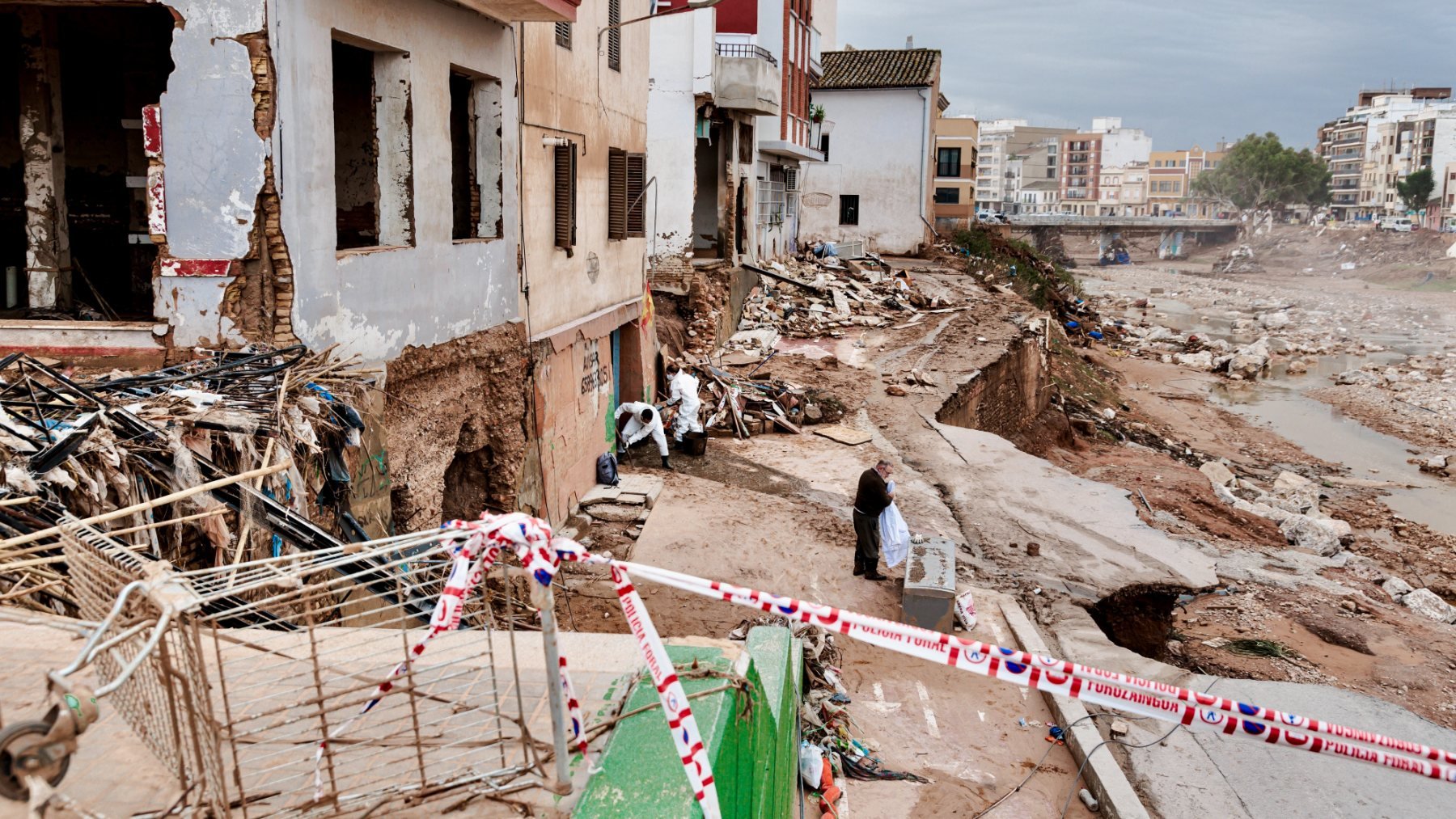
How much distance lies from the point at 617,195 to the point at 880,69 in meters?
29.8

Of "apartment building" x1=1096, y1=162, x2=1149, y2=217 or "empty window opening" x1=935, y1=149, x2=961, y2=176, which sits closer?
"empty window opening" x1=935, y1=149, x2=961, y2=176

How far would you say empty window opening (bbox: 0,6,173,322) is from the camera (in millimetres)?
7996

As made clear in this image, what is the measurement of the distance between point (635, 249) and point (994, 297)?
19.0 metres

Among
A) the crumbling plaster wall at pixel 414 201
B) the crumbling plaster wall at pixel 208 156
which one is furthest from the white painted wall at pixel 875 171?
the crumbling plaster wall at pixel 208 156

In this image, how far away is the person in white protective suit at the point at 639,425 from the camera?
16.0 metres

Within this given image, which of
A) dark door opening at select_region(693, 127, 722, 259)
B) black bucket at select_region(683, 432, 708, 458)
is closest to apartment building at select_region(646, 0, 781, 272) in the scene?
dark door opening at select_region(693, 127, 722, 259)

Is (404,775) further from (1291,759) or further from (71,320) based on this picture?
(1291,759)

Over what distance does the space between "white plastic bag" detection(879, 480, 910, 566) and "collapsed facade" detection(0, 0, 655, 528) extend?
3.87 metres

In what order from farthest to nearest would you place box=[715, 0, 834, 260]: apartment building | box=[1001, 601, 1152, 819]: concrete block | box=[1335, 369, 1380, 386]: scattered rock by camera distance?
box=[1335, 369, 1380, 386]: scattered rock, box=[715, 0, 834, 260]: apartment building, box=[1001, 601, 1152, 819]: concrete block

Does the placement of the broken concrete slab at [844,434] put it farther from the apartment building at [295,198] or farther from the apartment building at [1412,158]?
the apartment building at [1412,158]

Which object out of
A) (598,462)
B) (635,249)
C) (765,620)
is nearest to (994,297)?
(635,249)

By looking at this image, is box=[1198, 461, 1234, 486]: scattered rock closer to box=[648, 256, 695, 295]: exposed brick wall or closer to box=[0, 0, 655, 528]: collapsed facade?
box=[648, 256, 695, 295]: exposed brick wall

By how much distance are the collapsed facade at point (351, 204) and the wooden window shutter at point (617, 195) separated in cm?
38

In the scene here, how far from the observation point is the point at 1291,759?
8.31m
